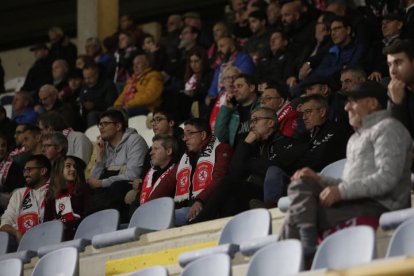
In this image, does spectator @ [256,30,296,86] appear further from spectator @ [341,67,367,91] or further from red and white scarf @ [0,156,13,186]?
red and white scarf @ [0,156,13,186]

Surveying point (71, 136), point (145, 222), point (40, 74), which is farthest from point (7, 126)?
point (145, 222)

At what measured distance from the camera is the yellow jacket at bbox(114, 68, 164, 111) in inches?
496

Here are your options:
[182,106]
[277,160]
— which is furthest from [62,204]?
[182,106]

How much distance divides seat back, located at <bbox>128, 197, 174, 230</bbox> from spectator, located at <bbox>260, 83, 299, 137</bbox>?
1.07 m

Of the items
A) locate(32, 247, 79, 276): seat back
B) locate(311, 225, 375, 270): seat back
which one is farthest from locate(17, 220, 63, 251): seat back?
locate(311, 225, 375, 270): seat back

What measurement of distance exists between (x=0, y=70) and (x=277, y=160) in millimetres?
7477

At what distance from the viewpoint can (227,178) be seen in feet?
28.5

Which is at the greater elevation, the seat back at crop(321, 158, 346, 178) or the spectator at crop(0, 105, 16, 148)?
the spectator at crop(0, 105, 16, 148)

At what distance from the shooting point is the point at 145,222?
8883 millimetres

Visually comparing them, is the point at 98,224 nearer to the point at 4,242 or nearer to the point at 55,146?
the point at 4,242

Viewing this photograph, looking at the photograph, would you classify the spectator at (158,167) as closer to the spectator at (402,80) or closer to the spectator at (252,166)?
the spectator at (252,166)

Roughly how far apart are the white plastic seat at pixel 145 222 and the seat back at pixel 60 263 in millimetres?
652

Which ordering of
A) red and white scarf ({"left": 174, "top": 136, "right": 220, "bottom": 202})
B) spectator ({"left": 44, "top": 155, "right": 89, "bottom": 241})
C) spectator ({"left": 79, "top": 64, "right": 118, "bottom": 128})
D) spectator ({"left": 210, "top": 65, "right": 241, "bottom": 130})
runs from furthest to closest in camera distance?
spectator ({"left": 79, "top": 64, "right": 118, "bottom": 128}) < spectator ({"left": 210, "top": 65, "right": 241, "bottom": 130}) < spectator ({"left": 44, "top": 155, "right": 89, "bottom": 241}) < red and white scarf ({"left": 174, "top": 136, "right": 220, "bottom": 202})

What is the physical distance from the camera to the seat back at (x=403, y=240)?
5976 mm
